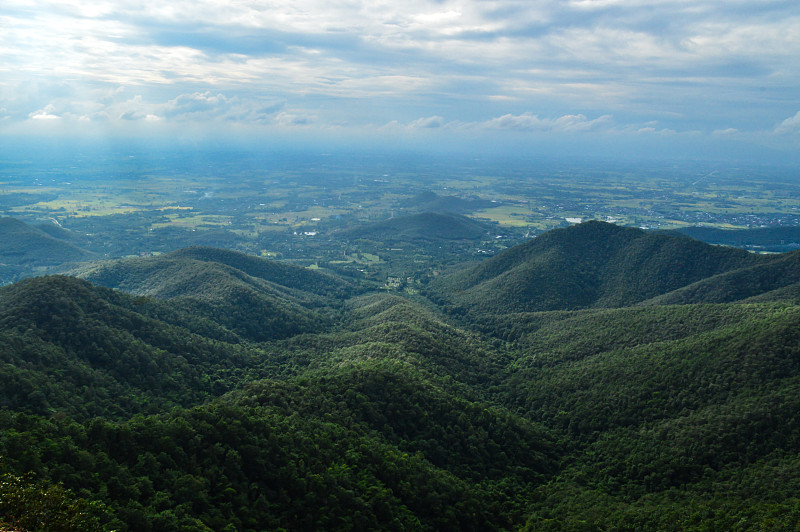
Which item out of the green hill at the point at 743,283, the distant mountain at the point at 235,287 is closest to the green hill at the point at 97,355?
the distant mountain at the point at 235,287

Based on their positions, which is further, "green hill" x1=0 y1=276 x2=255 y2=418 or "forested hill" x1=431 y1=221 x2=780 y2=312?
"forested hill" x1=431 y1=221 x2=780 y2=312

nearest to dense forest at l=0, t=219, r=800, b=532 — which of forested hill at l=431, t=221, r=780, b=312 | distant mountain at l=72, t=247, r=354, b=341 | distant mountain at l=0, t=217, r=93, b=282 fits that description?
distant mountain at l=72, t=247, r=354, b=341

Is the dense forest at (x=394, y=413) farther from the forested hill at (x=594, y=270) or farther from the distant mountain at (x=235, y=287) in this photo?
the forested hill at (x=594, y=270)

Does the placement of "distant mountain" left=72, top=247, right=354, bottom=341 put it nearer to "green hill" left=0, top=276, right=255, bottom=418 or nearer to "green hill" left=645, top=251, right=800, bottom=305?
"green hill" left=0, top=276, right=255, bottom=418

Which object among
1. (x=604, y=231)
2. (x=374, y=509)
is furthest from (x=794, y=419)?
(x=604, y=231)

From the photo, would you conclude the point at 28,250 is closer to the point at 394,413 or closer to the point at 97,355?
the point at 97,355

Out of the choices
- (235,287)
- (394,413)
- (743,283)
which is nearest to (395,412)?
(394,413)
